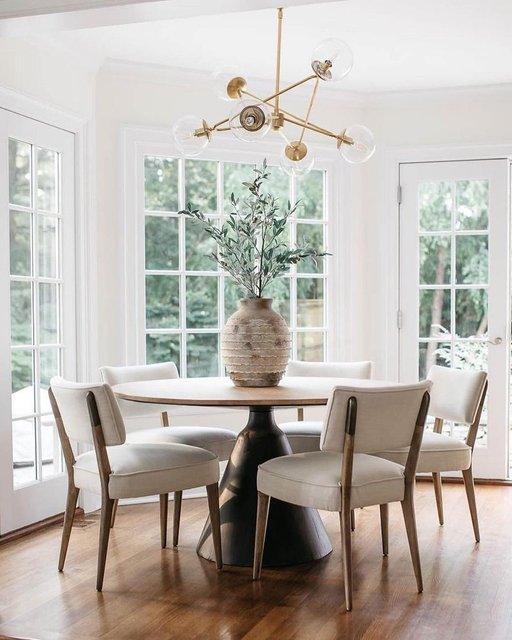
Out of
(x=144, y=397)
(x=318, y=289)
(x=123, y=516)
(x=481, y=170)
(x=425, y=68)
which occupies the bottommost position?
(x=123, y=516)

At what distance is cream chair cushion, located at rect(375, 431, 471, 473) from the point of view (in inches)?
152

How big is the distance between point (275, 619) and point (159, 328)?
8.03 ft

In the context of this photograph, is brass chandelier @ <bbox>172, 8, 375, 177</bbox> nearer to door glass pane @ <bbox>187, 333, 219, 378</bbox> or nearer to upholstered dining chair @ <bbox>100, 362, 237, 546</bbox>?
upholstered dining chair @ <bbox>100, 362, 237, 546</bbox>

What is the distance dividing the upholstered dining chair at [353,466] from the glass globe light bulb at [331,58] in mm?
1206

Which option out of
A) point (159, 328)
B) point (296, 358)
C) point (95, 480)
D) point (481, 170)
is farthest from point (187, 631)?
point (481, 170)

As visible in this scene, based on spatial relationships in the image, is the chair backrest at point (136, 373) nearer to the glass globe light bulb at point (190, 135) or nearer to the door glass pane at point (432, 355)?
the glass globe light bulb at point (190, 135)

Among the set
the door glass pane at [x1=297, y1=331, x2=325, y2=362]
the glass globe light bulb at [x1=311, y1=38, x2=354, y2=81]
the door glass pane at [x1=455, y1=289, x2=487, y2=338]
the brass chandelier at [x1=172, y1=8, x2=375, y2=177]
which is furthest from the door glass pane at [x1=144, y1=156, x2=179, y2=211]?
the glass globe light bulb at [x1=311, y1=38, x2=354, y2=81]

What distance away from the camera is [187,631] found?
288 cm

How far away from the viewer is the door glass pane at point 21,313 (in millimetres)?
4271

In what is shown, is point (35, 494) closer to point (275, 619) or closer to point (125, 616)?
point (125, 616)

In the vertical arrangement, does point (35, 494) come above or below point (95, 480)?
below

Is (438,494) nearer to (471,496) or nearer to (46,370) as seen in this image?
(471,496)

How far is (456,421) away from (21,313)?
Result: 89.5 inches

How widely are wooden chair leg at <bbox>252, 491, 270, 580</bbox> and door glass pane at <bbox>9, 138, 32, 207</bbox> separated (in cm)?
202
